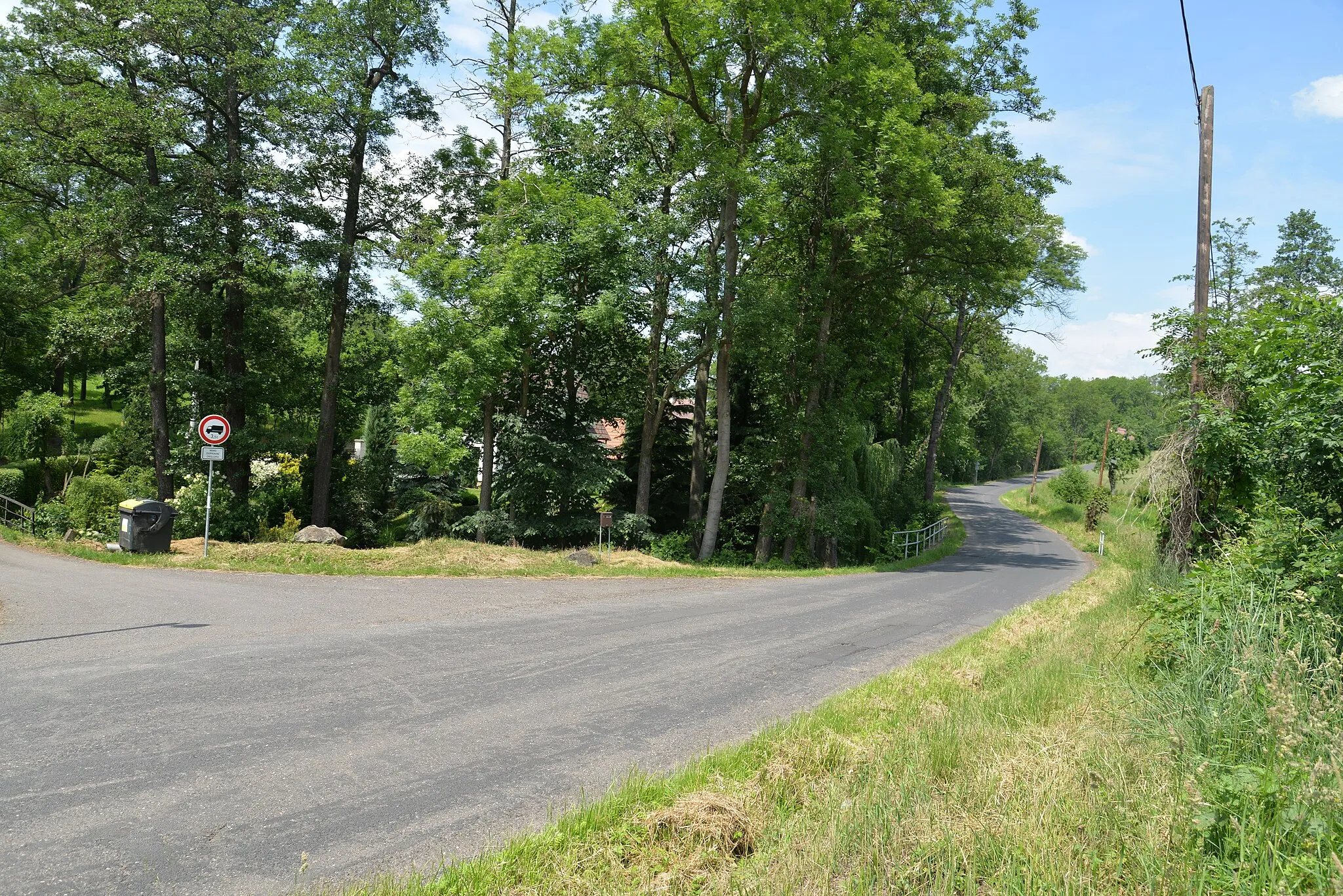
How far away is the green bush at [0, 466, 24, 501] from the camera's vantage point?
25.9 meters

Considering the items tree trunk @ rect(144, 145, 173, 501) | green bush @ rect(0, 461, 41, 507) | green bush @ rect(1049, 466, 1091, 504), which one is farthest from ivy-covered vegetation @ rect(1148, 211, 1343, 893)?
green bush @ rect(1049, 466, 1091, 504)

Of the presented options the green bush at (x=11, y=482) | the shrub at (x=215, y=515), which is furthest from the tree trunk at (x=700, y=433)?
the green bush at (x=11, y=482)

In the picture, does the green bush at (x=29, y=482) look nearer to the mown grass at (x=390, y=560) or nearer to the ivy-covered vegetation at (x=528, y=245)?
the ivy-covered vegetation at (x=528, y=245)

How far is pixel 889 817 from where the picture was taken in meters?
4.30

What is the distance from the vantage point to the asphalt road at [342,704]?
435 cm

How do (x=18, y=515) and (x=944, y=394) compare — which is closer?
(x=18, y=515)

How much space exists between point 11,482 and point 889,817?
106ft

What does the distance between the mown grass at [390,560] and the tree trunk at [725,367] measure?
3.27m

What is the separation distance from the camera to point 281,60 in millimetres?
20391

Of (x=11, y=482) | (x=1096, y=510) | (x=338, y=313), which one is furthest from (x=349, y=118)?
(x=1096, y=510)

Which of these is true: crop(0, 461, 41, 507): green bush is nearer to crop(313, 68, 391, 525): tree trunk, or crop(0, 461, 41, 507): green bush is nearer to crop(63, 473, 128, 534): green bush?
crop(63, 473, 128, 534): green bush

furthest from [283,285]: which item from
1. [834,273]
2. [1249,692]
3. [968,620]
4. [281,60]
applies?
[1249,692]

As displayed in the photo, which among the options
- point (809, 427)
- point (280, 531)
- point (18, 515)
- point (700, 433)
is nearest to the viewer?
point (280, 531)

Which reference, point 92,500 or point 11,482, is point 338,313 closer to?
point 92,500
